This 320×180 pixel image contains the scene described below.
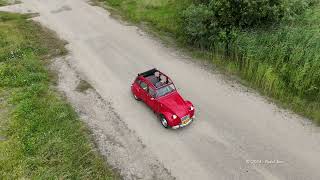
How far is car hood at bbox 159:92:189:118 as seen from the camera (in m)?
16.9

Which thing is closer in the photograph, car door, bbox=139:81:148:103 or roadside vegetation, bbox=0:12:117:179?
roadside vegetation, bbox=0:12:117:179

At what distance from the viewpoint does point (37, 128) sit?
1741 centimetres

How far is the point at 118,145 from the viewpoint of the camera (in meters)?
16.7

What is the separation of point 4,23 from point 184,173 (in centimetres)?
2375

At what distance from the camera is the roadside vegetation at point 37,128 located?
15156 millimetres

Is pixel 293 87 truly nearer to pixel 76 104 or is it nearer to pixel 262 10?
pixel 262 10

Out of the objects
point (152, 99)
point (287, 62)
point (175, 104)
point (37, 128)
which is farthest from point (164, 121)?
point (287, 62)

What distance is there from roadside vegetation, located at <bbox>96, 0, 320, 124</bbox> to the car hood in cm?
558

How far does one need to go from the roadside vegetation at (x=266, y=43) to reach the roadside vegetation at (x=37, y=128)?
10.4 metres

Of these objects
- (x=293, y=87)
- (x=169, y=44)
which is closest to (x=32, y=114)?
(x=169, y=44)

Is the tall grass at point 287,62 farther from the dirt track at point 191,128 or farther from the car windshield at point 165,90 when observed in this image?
the car windshield at point 165,90

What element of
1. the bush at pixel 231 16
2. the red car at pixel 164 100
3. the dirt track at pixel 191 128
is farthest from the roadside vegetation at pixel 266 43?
the red car at pixel 164 100

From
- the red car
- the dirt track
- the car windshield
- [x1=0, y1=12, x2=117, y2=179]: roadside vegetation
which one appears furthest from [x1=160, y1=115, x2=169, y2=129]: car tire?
[x1=0, y1=12, x2=117, y2=179]: roadside vegetation

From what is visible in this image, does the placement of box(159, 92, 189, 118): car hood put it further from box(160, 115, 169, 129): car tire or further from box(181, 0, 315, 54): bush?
box(181, 0, 315, 54): bush
